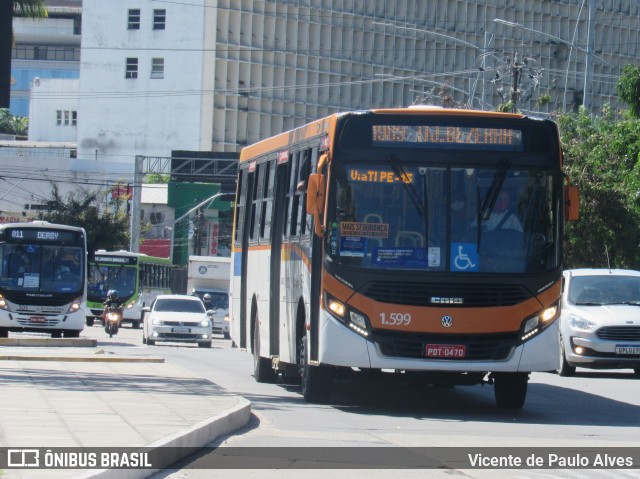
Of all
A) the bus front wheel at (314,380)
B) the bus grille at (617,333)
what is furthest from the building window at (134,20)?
the bus front wheel at (314,380)

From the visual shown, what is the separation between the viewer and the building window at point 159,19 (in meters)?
101

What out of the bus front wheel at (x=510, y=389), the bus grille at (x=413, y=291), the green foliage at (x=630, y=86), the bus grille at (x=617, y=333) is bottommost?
the bus front wheel at (x=510, y=389)

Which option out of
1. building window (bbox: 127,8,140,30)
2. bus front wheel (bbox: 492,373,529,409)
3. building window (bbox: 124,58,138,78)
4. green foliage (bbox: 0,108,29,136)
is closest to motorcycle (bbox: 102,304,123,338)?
bus front wheel (bbox: 492,373,529,409)

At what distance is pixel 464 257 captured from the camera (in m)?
15.5

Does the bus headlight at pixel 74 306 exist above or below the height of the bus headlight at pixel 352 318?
below

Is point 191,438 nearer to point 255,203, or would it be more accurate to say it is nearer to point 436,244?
point 436,244

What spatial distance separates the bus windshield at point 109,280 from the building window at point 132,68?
147 ft

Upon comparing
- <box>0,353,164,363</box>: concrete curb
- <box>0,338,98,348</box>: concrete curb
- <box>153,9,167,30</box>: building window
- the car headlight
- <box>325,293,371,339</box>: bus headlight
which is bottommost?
<box>0,338,98,348</box>: concrete curb

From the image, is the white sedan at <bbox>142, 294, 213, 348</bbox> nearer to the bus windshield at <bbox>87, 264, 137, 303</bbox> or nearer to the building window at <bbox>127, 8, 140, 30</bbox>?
the bus windshield at <bbox>87, 264, 137, 303</bbox>

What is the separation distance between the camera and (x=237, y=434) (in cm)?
1307

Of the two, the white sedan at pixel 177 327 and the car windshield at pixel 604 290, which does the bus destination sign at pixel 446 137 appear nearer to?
the car windshield at pixel 604 290

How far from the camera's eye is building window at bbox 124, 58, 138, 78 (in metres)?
102

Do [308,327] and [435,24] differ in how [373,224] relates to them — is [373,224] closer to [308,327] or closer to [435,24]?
[308,327]

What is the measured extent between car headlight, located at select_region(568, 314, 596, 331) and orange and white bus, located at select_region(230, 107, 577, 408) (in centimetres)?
682
